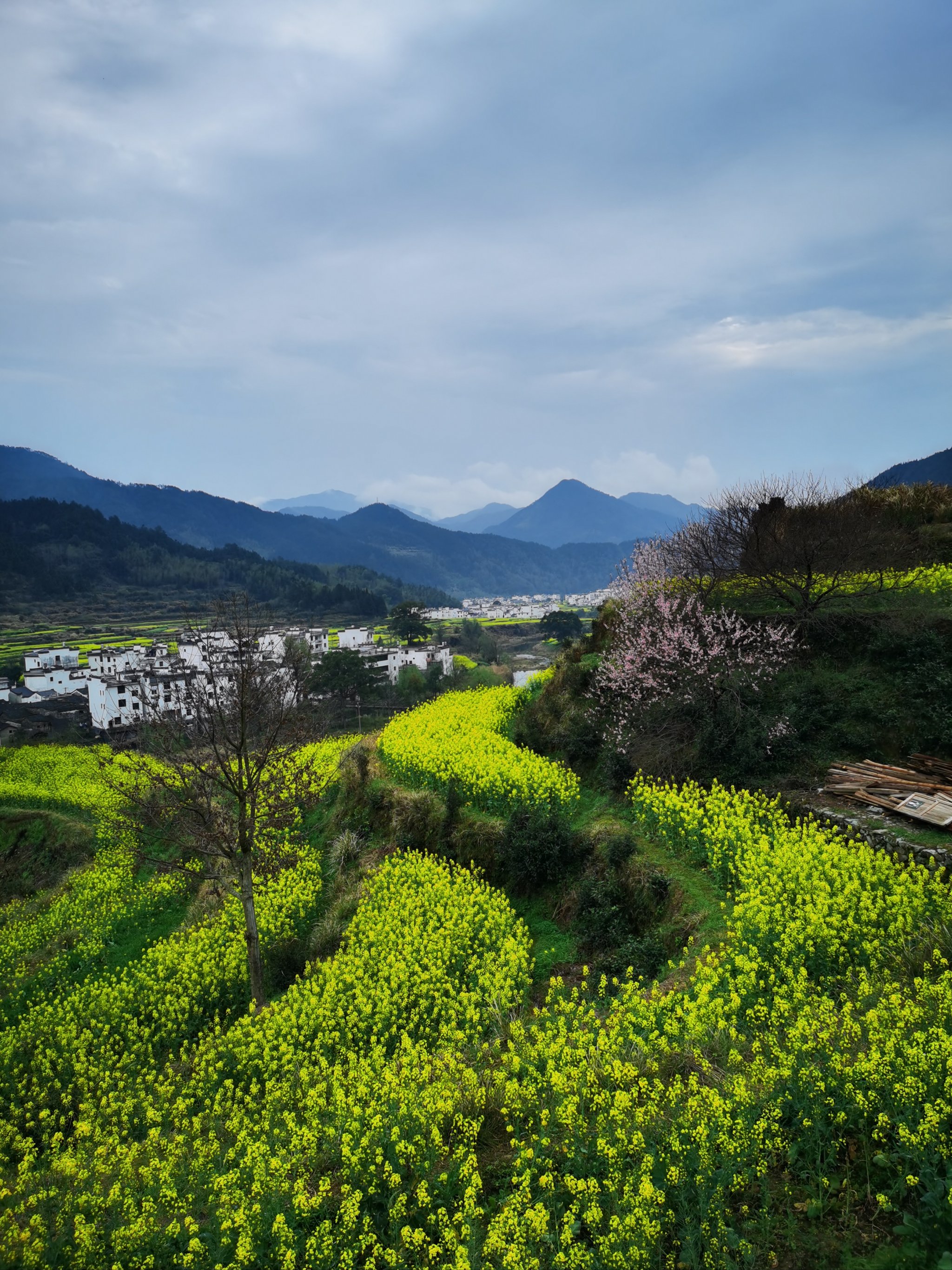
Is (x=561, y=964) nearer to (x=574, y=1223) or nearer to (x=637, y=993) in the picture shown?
(x=637, y=993)

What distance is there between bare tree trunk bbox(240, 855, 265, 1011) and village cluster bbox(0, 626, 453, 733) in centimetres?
3464

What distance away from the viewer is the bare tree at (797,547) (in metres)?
15.1

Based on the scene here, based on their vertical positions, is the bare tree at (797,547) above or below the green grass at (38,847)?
above

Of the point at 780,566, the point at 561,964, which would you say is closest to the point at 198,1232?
the point at 561,964

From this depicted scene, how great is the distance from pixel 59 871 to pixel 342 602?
4627 inches

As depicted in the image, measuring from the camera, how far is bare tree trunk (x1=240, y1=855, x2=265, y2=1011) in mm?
10523

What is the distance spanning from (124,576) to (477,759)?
159347 millimetres

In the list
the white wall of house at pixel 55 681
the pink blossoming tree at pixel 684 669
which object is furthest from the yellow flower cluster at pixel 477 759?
the white wall of house at pixel 55 681

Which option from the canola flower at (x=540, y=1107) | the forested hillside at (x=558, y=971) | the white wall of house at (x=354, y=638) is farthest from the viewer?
the white wall of house at (x=354, y=638)

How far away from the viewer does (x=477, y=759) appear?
15938 millimetres

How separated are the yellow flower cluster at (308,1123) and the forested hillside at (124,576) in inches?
4819

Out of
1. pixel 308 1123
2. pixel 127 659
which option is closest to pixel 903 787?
pixel 308 1123

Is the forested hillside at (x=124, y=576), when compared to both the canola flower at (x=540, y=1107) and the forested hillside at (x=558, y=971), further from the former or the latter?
the canola flower at (x=540, y=1107)

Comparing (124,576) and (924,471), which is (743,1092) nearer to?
(924,471)
